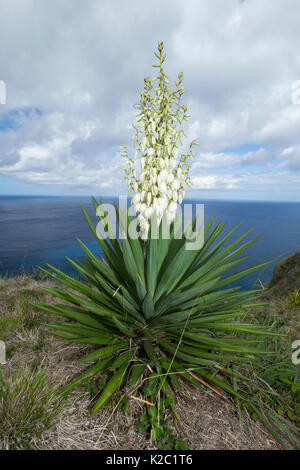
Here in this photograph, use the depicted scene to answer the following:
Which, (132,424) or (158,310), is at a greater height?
(158,310)

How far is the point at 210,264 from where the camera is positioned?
219 cm

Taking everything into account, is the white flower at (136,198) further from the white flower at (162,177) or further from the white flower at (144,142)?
the white flower at (144,142)

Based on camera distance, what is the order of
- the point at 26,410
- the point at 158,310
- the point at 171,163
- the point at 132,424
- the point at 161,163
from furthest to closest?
the point at 158,310
the point at 171,163
the point at 161,163
the point at 132,424
the point at 26,410

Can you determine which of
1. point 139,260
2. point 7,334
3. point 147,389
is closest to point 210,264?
point 139,260

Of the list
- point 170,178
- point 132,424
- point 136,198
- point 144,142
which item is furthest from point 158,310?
point 144,142

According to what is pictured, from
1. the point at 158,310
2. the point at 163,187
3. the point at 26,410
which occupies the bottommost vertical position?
the point at 26,410

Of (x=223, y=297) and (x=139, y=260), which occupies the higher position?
(x=139, y=260)

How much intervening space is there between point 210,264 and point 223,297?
0.29 meters

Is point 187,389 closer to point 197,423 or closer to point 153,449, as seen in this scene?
point 197,423

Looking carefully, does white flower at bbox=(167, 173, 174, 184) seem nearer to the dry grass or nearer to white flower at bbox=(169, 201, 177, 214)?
white flower at bbox=(169, 201, 177, 214)

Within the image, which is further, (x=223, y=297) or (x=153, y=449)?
(x=223, y=297)

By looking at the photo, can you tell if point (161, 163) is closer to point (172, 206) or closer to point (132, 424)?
point (172, 206)

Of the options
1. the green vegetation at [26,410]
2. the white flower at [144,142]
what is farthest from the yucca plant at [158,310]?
the green vegetation at [26,410]

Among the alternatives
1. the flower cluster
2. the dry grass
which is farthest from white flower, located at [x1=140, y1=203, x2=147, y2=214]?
the dry grass
